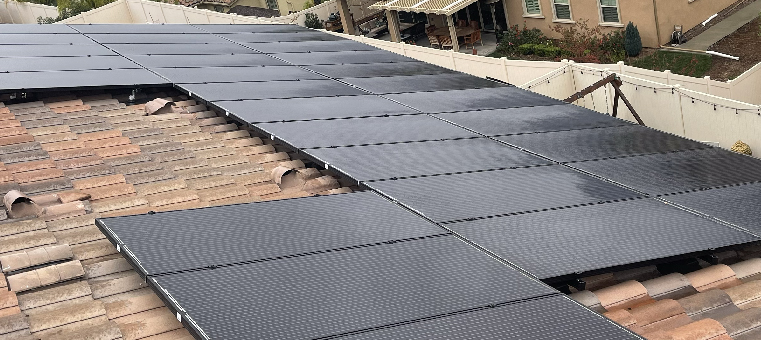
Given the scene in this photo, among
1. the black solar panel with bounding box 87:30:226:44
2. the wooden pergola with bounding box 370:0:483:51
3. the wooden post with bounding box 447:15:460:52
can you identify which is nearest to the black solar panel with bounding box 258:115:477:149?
the black solar panel with bounding box 87:30:226:44

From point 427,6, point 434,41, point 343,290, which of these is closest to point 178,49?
point 343,290

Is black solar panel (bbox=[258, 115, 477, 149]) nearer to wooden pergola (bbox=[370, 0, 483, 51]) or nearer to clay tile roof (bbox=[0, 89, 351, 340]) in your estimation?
clay tile roof (bbox=[0, 89, 351, 340])

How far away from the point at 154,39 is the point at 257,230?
565 inches

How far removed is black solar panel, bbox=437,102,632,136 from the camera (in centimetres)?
1491

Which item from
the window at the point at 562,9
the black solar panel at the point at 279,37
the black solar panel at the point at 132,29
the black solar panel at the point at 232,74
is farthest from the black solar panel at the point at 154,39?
the window at the point at 562,9

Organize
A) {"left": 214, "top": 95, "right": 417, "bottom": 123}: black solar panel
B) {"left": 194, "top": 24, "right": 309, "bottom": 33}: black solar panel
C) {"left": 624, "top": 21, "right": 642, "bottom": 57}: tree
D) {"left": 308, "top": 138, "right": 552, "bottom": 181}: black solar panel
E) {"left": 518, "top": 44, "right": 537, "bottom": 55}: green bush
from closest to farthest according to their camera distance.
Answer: {"left": 308, "top": 138, "right": 552, "bottom": 181}: black solar panel, {"left": 214, "top": 95, "right": 417, "bottom": 123}: black solar panel, {"left": 194, "top": 24, "right": 309, "bottom": 33}: black solar panel, {"left": 624, "top": 21, "right": 642, "bottom": 57}: tree, {"left": 518, "top": 44, "right": 537, "bottom": 55}: green bush

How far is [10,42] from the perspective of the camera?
20.0 metres

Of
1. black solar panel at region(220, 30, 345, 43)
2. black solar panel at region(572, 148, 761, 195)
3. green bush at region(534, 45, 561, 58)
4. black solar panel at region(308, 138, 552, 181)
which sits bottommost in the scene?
green bush at region(534, 45, 561, 58)

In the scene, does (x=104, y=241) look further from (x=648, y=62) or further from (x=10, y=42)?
(x=648, y=62)

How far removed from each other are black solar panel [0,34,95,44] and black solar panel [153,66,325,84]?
4089 millimetres

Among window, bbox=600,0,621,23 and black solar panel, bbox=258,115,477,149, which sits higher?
black solar panel, bbox=258,115,477,149

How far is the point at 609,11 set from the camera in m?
37.8

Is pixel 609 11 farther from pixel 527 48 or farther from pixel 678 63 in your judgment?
pixel 678 63

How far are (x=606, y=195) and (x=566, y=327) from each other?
420 centimetres
